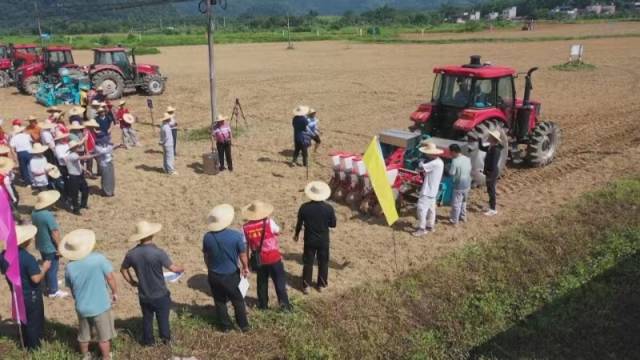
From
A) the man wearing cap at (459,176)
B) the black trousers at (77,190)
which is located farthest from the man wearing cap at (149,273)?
the man wearing cap at (459,176)

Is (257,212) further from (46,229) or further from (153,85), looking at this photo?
(153,85)

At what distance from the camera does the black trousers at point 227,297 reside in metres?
5.70

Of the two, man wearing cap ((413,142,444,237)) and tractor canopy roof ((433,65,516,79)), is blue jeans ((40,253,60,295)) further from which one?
tractor canopy roof ((433,65,516,79))

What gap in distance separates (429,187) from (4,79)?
21.7m

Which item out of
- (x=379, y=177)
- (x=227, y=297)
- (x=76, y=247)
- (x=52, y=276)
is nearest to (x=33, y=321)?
(x=76, y=247)

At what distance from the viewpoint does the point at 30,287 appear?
17.9 feet

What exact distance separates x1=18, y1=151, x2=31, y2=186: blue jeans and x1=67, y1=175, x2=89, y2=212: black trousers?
1483mm

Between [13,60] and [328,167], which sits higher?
[13,60]

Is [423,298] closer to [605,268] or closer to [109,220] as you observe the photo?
[605,268]

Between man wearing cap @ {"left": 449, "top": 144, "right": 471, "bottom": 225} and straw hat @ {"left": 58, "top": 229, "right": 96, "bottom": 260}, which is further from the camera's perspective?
man wearing cap @ {"left": 449, "top": 144, "right": 471, "bottom": 225}

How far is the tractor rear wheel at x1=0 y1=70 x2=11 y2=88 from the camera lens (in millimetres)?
23078

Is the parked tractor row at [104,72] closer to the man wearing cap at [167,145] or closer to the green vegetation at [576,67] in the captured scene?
the man wearing cap at [167,145]

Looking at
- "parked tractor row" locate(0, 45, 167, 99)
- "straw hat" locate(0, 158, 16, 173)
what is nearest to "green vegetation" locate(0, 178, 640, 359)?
"straw hat" locate(0, 158, 16, 173)

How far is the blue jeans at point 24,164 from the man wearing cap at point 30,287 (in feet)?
17.3
